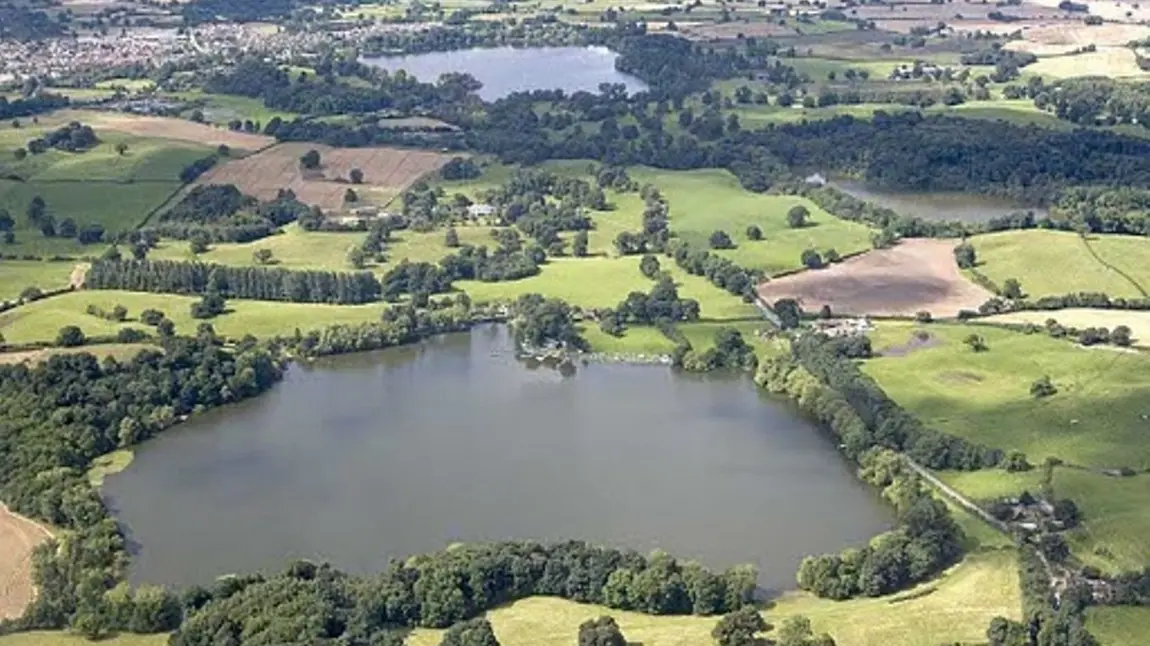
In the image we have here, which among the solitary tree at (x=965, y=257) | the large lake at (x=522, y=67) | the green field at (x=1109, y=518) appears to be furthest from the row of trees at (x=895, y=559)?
the large lake at (x=522, y=67)

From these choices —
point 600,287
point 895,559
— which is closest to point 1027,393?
point 895,559

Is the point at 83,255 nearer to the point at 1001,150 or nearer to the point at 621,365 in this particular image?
the point at 621,365

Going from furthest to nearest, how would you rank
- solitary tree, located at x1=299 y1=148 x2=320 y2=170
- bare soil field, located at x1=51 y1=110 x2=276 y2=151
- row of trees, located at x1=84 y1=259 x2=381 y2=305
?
1. bare soil field, located at x1=51 y1=110 x2=276 y2=151
2. solitary tree, located at x1=299 y1=148 x2=320 y2=170
3. row of trees, located at x1=84 y1=259 x2=381 y2=305

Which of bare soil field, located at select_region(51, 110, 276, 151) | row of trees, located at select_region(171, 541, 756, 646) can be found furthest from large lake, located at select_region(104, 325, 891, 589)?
bare soil field, located at select_region(51, 110, 276, 151)

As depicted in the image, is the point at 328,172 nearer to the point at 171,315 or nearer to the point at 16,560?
the point at 171,315

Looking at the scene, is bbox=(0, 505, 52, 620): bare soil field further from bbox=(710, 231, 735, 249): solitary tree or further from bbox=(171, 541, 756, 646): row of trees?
bbox=(710, 231, 735, 249): solitary tree

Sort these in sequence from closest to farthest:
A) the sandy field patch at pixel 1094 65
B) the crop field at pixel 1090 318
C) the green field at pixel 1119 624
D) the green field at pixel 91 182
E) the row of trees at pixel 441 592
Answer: the row of trees at pixel 441 592 → the green field at pixel 1119 624 → the crop field at pixel 1090 318 → the green field at pixel 91 182 → the sandy field patch at pixel 1094 65

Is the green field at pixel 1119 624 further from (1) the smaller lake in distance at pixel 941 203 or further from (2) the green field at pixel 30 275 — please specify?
(2) the green field at pixel 30 275
